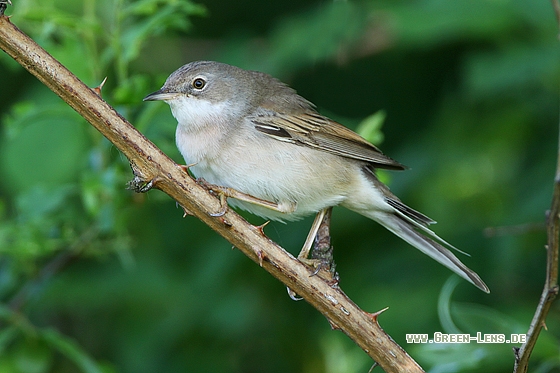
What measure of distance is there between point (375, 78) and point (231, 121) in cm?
202

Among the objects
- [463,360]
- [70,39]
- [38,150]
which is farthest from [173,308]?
[463,360]

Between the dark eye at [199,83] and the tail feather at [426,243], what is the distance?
1304 mm

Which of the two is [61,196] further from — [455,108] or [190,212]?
[455,108]

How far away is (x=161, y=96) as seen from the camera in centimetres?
375

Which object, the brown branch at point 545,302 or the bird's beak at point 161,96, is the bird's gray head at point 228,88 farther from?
the brown branch at point 545,302

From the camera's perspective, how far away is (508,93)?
4.89 m

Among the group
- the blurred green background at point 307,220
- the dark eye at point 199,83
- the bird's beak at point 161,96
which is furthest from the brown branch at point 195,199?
the dark eye at point 199,83

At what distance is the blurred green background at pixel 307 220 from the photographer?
4.13 metres

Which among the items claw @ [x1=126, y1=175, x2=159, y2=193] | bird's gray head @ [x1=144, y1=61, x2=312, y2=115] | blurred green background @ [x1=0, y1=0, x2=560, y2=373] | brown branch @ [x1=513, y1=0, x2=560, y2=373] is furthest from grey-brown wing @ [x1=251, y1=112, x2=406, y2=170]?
brown branch @ [x1=513, y1=0, x2=560, y2=373]

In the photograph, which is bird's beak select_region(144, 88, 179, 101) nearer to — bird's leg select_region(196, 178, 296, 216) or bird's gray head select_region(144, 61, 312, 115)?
Result: bird's gray head select_region(144, 61, 312, 115)

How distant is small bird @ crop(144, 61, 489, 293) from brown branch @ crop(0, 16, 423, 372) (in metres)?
0.89

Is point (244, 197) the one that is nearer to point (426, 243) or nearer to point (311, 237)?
point (311, 237)

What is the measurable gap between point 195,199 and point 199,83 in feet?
5.43

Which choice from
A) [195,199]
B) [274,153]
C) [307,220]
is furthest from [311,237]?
[307,220]
